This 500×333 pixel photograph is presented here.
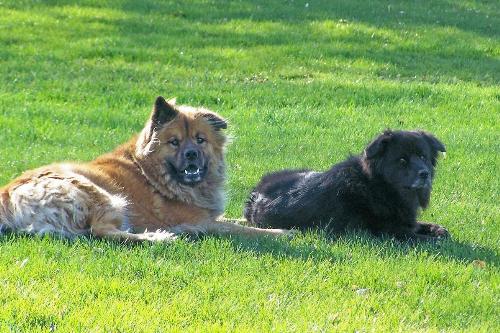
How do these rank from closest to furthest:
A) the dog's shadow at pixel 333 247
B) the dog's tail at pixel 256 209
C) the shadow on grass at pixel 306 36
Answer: the dog's shadow at pixel 333 247
the dog's tail at pixel 256 209
the shadow on grass at pixel 306 36

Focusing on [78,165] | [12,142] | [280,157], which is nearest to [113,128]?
[12,142]

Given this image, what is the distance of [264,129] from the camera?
47.4 ft

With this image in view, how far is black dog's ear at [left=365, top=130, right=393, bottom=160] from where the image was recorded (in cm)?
847

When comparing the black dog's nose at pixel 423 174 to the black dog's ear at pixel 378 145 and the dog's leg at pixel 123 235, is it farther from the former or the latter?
the dog's leg at pixel 123 235

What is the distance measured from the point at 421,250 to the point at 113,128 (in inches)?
312

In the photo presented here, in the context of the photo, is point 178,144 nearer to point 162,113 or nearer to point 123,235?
point 162,113

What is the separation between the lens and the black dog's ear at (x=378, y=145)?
8469 millimetres

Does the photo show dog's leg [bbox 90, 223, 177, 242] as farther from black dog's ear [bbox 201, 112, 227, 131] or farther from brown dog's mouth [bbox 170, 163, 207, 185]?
black dog's ear [bbox 201, 112, 227, 131]

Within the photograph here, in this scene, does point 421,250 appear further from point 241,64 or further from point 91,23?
point 91,23

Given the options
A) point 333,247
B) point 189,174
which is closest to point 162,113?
point 189,174

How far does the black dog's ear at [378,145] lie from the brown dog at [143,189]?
1.13 meters

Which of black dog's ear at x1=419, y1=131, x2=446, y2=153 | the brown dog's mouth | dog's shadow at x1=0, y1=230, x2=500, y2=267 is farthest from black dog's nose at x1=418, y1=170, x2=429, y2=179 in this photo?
the brown dog's mouth

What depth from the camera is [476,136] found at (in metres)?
14.3

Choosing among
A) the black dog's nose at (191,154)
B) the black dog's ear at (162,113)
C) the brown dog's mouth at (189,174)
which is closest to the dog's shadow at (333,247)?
the brown dog's mouth at (189,174)
